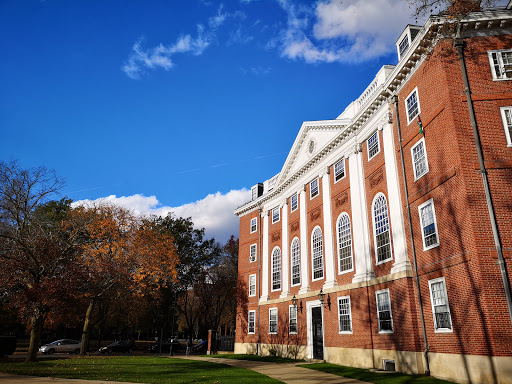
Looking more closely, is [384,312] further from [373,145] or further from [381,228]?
[373,145]

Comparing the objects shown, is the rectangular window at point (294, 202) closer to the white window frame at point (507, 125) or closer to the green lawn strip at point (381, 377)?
the green lawn strip at point (381, 377)

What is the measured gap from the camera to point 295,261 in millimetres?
31359

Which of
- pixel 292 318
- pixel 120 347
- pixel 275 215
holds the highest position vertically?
pixel 275 215

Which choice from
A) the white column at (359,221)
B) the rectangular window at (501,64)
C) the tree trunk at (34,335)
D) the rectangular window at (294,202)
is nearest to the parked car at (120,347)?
the tree trunk at (34,335)

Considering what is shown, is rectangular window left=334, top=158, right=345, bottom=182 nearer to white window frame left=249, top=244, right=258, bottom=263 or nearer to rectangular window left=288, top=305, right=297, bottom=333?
rectangular window left=288, top=305, right=297, bottom=333

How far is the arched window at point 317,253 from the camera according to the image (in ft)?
89.6

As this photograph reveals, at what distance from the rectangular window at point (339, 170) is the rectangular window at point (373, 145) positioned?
2907 mm

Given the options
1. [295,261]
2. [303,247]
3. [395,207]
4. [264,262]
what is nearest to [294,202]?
[303,247]

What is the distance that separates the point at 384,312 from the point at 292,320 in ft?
37.7

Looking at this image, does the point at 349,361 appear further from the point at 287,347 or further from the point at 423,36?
the point at 423,36

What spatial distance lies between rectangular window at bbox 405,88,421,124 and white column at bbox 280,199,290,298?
16.0 meters

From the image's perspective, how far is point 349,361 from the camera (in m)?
21.8

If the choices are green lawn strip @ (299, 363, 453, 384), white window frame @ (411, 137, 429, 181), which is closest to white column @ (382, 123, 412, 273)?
white window frame @ (411, 137, 429, 181)

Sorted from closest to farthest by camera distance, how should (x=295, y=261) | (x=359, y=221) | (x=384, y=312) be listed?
(x=384, y=312) < (x=359, y=221) < (x=295, y=261)
